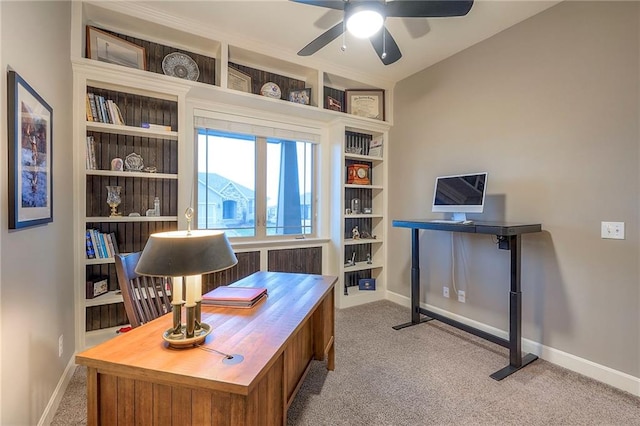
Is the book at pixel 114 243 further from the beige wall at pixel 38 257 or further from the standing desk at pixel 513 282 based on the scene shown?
the standing desk at pixel 513 282

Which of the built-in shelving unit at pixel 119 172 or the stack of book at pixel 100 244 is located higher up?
the built-in shelving unit at pixel 119 172

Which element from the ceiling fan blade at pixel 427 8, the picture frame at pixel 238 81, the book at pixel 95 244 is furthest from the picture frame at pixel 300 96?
the book at pixel 95 244

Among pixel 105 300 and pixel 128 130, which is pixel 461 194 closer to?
pixel 128 130

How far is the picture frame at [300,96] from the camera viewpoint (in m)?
3.32

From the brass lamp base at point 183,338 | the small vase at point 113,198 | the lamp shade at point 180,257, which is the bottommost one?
the brass lamp base at point 183,338

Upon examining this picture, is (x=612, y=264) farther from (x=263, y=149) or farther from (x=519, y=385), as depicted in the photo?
(x=263, y=149)

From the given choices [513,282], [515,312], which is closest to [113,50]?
[513,282]

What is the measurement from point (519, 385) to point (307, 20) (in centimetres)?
322

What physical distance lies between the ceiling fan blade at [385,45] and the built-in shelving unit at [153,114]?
1.06 m

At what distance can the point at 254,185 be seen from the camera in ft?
11.2

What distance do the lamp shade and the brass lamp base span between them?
274mm

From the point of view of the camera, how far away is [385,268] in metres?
3.95

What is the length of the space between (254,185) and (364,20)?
202cm

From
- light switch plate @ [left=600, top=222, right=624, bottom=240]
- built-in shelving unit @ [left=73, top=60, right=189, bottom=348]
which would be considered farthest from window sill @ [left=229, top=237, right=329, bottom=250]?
light switch plate @ [left=600, top=222, right=624, bottom=240]
